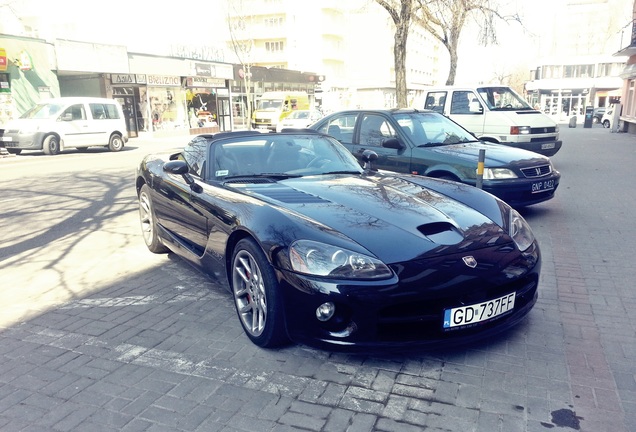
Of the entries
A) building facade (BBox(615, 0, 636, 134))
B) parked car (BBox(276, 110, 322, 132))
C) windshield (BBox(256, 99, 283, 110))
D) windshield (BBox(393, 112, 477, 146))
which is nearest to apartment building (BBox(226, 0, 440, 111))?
windshield (BBox(256, 99, 283, 110))

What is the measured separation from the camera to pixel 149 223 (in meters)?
5.71

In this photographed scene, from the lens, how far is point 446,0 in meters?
18.9

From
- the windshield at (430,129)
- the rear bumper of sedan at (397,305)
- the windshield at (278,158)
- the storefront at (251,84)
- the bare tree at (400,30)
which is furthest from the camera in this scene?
the storefront at (251,84)

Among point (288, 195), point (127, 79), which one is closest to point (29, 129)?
point (127, 79)

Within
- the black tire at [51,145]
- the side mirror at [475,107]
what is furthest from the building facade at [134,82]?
the side mirror at [475,107]

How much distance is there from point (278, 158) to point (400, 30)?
12.8 meters

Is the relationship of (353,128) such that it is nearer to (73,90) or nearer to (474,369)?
(474,369)

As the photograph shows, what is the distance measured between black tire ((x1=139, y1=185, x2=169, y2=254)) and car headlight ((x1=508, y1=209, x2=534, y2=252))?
3.57 m

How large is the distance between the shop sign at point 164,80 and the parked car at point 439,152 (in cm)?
2412

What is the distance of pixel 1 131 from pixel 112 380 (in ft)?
65.5

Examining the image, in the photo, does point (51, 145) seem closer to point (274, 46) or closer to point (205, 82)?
point (205, 82)

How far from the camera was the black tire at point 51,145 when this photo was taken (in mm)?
18094

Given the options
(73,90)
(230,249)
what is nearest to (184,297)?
(230,249)

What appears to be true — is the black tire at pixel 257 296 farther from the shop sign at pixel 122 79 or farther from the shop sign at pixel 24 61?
the shop sign at pixel 122 79
